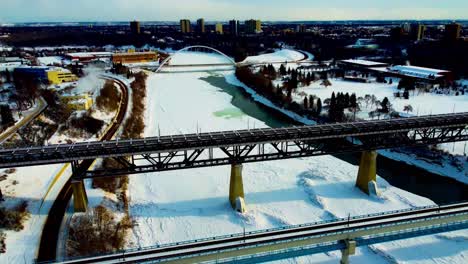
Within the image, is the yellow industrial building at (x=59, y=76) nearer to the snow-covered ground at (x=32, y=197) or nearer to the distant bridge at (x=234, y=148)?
the snow-covered ground at (x=32, y=197)

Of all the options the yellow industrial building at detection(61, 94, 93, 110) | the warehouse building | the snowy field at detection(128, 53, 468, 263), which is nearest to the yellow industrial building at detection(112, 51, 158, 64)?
the warehouse building

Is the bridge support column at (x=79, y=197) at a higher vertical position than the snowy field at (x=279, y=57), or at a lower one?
lower

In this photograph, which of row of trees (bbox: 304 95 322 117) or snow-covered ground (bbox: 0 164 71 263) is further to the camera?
row of trees (bbox: 304 95 322 117)

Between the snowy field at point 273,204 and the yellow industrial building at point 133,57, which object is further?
the yellow industrial building at point 133,57

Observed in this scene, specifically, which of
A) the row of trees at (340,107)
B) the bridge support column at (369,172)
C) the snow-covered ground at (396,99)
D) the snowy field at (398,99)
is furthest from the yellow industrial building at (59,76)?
the bridge support column at (369,172)

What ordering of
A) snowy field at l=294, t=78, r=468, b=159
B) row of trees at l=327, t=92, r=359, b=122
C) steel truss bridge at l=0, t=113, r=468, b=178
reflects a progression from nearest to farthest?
steel truss bridge at l=0, t=113, r=468, b=178
row of trees at l=327, t=92, r=359, b=122
snowy field at l=294, t=78, r=468, b=159

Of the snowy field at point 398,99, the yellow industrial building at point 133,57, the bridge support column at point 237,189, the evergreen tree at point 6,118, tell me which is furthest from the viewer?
the yellow industrial building at point 133,57

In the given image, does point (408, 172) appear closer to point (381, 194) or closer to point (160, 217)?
point (381, 194)

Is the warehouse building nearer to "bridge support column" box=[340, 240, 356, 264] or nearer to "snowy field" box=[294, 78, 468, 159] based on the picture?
"snowy field" box=[294, 78, 468, 159]
